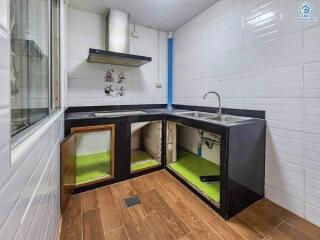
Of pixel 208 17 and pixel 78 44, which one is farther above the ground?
pixel 208 17

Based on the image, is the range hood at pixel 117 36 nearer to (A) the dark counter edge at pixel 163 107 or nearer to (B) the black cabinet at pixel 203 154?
(A) the dark counter edge at pixel 163 107

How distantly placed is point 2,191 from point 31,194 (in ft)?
0.91

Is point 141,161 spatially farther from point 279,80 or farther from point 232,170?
point 279,80

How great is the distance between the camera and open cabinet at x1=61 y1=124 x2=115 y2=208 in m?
1.49

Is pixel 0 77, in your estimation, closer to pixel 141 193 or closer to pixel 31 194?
pixel 31 194

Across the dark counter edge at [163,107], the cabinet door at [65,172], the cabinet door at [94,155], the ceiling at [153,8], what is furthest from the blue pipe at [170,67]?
the cabinet door at [65,172]

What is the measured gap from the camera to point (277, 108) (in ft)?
5.18

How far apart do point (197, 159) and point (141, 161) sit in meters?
0.84

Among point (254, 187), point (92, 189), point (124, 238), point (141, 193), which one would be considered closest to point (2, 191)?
point (124, 238)

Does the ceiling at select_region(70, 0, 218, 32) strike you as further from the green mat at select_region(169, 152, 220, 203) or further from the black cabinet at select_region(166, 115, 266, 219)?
the green mat at select_region(169, 152, 220, 203)

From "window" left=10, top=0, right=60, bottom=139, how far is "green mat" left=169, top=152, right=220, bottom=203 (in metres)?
1.54

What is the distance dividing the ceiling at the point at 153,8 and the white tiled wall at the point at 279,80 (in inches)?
11.4

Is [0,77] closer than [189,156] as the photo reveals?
Yes

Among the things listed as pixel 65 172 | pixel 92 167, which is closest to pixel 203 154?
pixel 92 167
